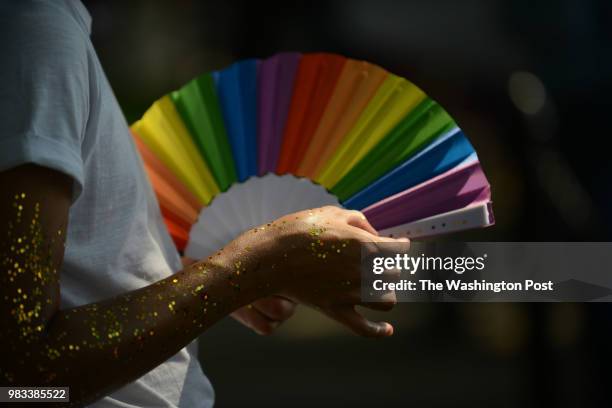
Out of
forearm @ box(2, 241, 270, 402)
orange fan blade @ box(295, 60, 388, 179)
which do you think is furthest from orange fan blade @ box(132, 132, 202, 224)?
forearm @ box(2, 241, 270, 402)

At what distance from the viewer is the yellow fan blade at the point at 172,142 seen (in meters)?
1.32

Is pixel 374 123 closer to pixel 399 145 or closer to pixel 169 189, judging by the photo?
pixel 399 145

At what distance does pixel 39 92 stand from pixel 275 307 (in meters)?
0.61

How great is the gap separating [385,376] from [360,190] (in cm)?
400

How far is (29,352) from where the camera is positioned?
0.76 m

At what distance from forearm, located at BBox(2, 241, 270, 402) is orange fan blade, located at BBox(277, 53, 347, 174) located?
1.24 ft

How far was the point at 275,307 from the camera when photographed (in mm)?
1253

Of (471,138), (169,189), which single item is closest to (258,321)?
(169,189)

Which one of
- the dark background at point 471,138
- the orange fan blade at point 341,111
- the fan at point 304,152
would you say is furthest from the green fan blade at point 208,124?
the dark background at point 471,138

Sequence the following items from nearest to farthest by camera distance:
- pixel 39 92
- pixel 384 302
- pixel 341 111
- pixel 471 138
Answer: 1. pixel 39 92
2. pixel 384 302
3. pixel 341 111
4. pixel 471 138

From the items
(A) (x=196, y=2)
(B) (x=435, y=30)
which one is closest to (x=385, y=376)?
(B) (x=435, y=30)

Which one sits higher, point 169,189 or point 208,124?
point 208,124

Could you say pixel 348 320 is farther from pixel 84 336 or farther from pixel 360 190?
pixel 84 336

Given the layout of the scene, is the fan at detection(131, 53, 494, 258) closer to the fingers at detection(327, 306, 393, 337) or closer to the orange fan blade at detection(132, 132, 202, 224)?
the orange fan blade at detection(132, 132, 202, 224)
